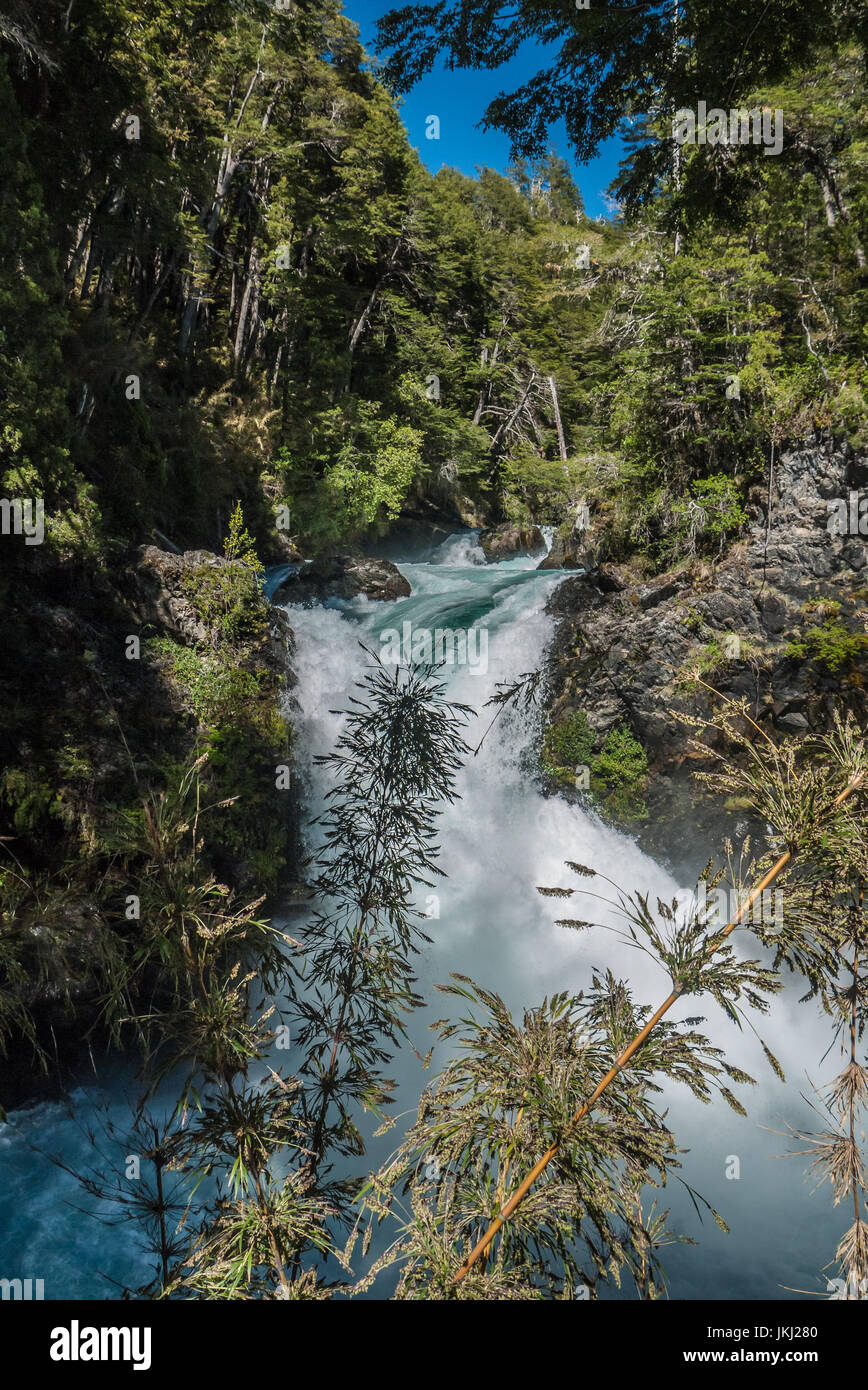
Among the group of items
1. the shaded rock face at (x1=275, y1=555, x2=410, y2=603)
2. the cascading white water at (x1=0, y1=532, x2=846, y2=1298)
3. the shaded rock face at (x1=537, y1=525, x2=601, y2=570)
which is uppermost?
the shaded rock face at (x1=537, y1=525, x2=601, y2=570)

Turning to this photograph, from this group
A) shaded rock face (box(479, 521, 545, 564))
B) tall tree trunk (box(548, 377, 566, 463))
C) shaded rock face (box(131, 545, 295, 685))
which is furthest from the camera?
tall tree trunk (box(548, 377, 566, 463))

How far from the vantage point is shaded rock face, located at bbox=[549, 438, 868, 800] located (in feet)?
26.3

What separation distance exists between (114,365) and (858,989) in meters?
11.2

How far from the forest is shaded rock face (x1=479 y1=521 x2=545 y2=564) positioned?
0.40 m

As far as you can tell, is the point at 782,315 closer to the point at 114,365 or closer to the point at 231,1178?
the point at 114,365

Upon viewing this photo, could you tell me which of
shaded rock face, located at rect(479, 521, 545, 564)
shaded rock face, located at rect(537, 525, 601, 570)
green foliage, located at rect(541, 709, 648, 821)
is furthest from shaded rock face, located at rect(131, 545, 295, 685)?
shaded rock face, located at rect(479, 521, 545, 564)

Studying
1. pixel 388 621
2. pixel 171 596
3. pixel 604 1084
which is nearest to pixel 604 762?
pixel 388 621

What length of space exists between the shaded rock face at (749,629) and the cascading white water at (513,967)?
4.17 feet

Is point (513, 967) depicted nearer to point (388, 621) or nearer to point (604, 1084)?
point (604, 1084)

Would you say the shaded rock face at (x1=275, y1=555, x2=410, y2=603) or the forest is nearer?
the forest

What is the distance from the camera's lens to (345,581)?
13.7 m

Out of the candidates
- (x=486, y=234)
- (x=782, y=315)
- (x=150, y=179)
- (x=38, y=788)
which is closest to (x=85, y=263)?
(x=150, y=179)

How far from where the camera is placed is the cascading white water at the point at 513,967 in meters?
5.07

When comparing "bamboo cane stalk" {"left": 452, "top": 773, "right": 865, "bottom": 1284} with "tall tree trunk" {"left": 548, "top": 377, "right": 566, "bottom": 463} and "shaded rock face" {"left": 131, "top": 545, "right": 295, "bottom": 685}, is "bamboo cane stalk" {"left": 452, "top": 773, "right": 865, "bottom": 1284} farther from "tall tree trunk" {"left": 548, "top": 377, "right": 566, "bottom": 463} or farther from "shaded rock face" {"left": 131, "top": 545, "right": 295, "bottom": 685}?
"tall tree trunk" {"left": 548, "top": 377, "right": 566, "bottom": 463}
